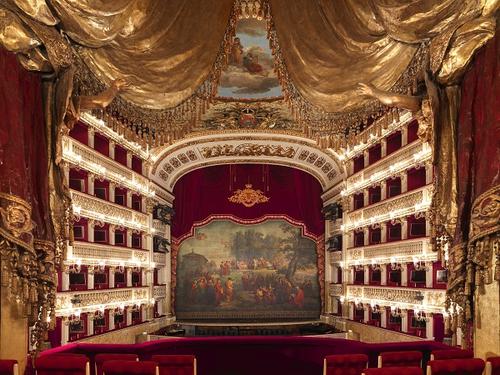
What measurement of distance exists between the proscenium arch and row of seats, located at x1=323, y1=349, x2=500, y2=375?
14237 mm

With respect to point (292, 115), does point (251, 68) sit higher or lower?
higher

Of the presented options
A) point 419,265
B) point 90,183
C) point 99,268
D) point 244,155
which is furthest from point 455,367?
point 244,155

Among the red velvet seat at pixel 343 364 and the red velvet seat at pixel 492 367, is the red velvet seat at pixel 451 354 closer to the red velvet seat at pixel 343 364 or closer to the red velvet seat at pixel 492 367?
the red velvet seat at pixel 492 367

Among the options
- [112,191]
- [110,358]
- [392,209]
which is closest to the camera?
[110,358]

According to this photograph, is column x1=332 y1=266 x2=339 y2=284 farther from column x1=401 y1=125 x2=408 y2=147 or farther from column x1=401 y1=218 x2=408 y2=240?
column x1=401 y1=125 x2=408 y2=147

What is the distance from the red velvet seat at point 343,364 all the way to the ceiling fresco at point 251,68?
7451 millimetres

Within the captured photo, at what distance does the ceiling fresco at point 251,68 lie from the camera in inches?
509

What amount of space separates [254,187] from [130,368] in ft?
59.3

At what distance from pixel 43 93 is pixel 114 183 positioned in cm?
949

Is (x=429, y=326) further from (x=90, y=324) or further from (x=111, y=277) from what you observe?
(x=111, y=277)

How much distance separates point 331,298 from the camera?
21812mm

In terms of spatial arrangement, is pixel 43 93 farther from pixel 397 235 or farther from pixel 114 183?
pixel 397 235

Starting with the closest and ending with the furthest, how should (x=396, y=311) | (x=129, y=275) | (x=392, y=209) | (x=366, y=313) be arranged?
1. (x=396, y=311)
2. (x=392, y=209)
3. (x=366, y=313)
4. (x=129, y=275)

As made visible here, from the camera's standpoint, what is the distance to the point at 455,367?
17.7 feet
